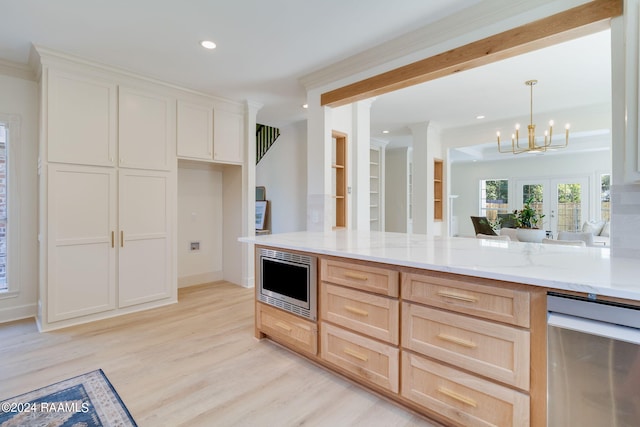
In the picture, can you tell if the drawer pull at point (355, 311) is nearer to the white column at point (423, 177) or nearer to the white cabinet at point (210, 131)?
the white cabinet at point (210, 131)

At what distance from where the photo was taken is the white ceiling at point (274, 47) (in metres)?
2.32

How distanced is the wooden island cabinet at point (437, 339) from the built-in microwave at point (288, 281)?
0.27ft

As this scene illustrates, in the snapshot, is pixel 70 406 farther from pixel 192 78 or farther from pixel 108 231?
pixel 192 78

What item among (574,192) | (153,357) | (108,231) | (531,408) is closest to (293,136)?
(108,231)

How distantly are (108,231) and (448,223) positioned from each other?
18.6 ft

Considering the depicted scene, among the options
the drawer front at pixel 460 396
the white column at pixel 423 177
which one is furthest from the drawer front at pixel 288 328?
the white column at pixel 423 177

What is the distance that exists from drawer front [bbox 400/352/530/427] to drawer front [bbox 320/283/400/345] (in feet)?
0.55

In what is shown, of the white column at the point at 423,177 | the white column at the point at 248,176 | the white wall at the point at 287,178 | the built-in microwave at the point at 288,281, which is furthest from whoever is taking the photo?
the white column at the point at 423,177

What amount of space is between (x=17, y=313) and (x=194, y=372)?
2.59 meters

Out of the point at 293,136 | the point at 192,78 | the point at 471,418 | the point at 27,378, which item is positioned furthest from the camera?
the point at 293,136

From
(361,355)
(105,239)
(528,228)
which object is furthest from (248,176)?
(528,228)

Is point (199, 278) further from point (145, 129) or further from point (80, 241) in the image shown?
point (145, 129)

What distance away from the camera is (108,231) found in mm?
3291

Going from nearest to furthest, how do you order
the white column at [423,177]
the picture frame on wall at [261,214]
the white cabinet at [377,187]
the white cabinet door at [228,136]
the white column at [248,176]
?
1. the white cabinet door at [228,136]
2. the white column at [248,176]
3. the white column at [423,177]
4. the picture frame on wall at [261,214]
5. the white cabinet at [377,187]
